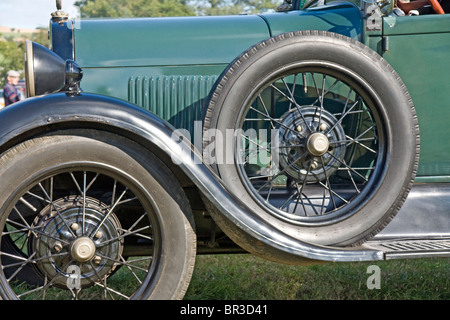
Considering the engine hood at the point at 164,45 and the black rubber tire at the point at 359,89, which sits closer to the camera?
the black rubber tire at the point at 359,89

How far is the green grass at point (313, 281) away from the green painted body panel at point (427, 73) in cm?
87

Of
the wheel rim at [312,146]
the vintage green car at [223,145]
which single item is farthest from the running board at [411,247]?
the wheel rim at [312,146]

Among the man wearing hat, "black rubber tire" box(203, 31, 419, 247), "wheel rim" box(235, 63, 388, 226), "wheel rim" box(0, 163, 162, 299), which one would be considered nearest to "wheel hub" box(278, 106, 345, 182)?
"wheel rim" box(235, 63, 388, 226)

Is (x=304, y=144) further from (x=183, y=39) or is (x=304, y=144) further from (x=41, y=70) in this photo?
(x=41, y=70)

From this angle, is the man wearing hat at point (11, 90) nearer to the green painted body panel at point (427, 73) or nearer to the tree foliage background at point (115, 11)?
the green painted body panel at point (427, 73)

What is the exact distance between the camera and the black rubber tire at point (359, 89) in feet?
7.36

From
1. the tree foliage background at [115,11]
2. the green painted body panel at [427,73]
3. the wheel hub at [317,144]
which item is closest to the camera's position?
the wheel hub at [317,144]

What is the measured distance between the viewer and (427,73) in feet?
8.66

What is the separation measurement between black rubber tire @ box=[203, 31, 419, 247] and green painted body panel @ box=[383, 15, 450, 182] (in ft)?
1.18

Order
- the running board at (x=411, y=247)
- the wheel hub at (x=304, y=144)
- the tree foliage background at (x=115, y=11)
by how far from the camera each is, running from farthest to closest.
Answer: the tree foliage background at (x=115, y=11), the wheel hub at (x=304, y=144), the running board at (x=411, y=247)

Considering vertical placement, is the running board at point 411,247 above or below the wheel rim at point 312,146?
below

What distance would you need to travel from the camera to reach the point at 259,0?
28547mm

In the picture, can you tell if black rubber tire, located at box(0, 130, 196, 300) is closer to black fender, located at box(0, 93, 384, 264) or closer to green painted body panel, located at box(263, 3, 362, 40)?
black fender, located at box(0, 93, 384, 264)

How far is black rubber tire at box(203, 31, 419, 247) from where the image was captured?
7.36 ft
